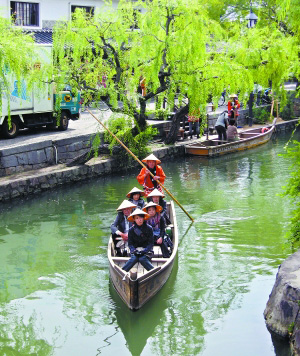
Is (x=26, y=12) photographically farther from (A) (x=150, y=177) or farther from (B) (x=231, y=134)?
(A) (x=150, y=177)

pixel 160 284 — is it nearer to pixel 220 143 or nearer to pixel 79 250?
pixel 79 250

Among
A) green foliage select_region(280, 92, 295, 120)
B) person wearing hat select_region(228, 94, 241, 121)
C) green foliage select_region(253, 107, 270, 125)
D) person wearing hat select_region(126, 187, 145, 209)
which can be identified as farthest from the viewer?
green foliage select_region(280, 92, 295, 120)

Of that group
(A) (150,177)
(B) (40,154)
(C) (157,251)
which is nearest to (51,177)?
(B) (40,154)

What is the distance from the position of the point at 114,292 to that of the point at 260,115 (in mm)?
18720

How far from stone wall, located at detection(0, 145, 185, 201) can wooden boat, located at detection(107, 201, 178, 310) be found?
6.14 m

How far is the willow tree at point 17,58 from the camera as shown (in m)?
14.5

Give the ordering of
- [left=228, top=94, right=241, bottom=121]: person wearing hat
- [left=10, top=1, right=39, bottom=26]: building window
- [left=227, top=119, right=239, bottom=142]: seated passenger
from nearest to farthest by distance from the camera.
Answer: [left=227, top=119, right=239, bottom=142]: seated passenger → [left=228, top=94, right=241, bottom=121]: person wearing hat → [left=10, top=1, right=39, bottom=26]: building window

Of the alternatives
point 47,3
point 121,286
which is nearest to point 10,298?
point 121,286

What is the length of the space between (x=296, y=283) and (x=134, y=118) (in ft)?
39.4

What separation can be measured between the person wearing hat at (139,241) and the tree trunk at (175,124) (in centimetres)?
1169

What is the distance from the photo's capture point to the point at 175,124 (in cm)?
2188

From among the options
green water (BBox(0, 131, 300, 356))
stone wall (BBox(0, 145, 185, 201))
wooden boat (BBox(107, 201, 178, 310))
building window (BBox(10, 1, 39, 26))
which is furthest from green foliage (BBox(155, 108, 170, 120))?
wooden boat (BBox(107, 201, 178, 310))

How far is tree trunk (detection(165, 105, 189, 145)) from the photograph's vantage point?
70.3 feet

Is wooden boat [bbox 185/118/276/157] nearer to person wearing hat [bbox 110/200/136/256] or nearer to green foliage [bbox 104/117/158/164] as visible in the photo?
green foliage [bbox 104/117/158/164]
